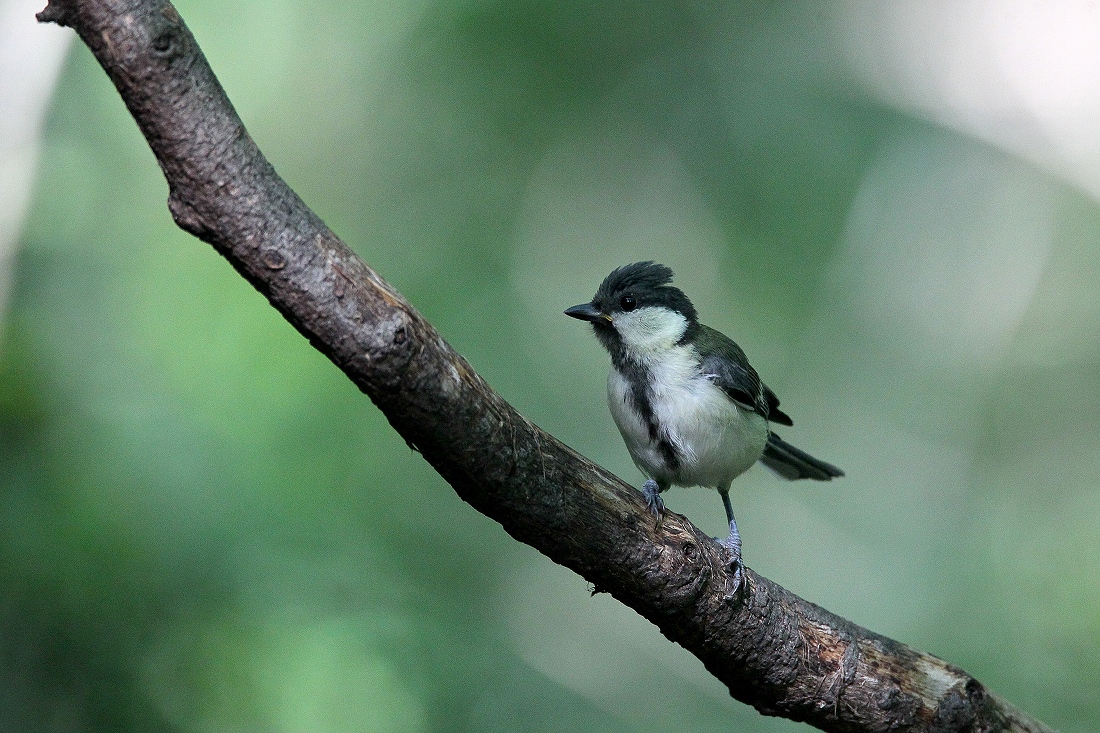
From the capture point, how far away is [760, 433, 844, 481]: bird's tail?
4.34m

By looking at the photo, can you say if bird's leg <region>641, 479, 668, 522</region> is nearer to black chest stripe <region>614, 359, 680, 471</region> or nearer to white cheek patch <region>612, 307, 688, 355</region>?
black chest stripe <region>614, 359, 680, 471</region>

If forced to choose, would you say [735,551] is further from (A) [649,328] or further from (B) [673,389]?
(A) [649,328]

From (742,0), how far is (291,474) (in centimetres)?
603

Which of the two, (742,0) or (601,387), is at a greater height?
(742,0)

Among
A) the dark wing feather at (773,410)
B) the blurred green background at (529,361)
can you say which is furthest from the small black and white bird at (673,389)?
the blurred green background at (529,361)

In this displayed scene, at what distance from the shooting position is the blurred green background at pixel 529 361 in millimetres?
4828

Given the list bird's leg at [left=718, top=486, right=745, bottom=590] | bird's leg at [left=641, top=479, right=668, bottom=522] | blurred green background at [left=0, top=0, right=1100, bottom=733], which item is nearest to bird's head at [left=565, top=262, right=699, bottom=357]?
bird's leg at [left=641, top=479, right=668, bottom=522]

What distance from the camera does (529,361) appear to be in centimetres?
770

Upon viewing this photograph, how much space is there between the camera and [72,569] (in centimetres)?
463

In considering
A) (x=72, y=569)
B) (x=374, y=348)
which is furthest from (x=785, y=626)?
(x=72, y=569)

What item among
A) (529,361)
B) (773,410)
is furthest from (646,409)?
(529,361)

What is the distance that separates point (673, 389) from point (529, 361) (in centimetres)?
410

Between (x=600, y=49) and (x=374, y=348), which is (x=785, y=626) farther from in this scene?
(x=600, y=49)

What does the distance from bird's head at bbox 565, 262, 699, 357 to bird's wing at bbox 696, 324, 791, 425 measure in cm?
11
